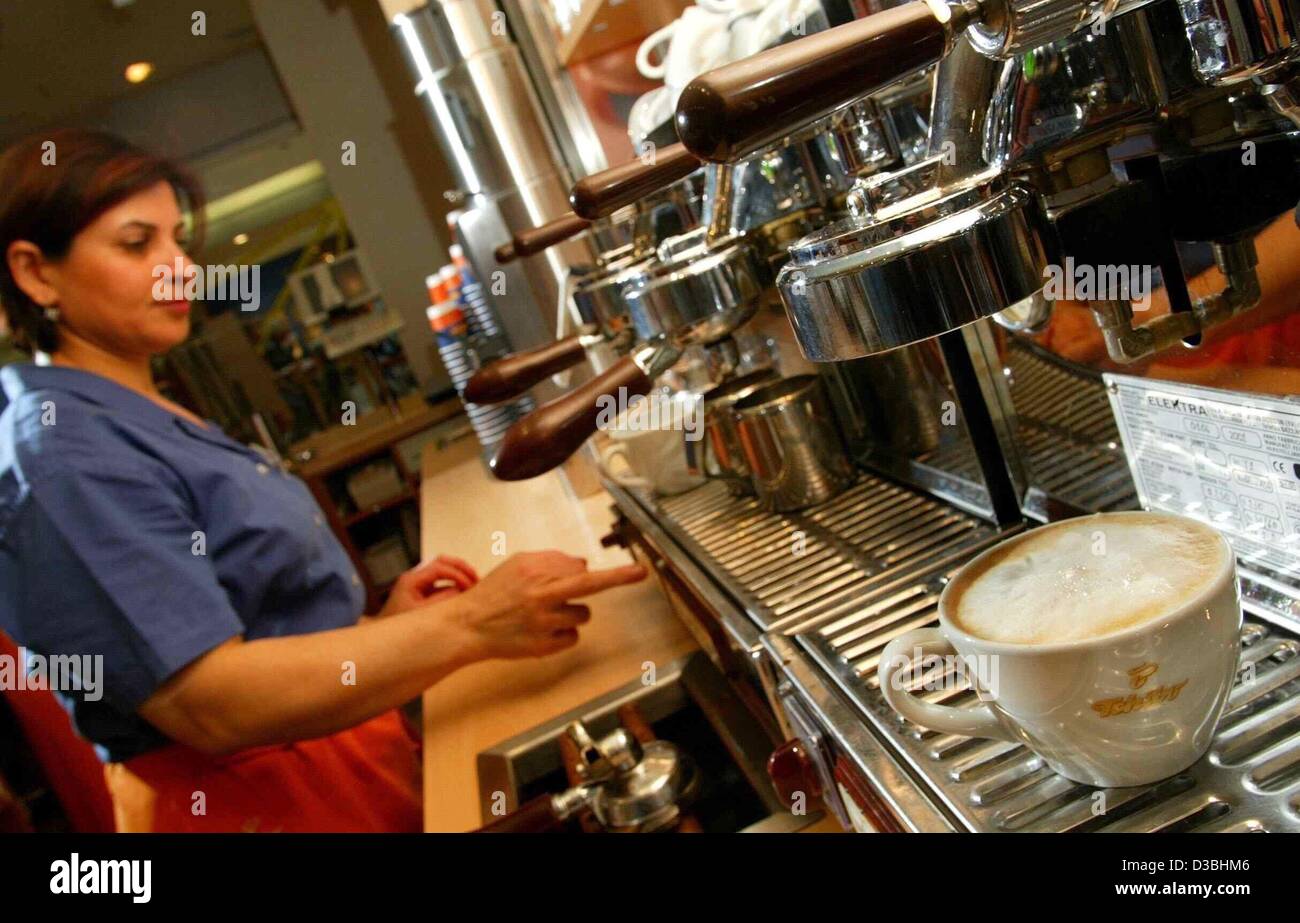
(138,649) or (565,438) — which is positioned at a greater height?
(565,438)

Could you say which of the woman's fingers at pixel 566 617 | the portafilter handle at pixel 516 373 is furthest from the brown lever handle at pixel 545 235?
the woman's fingers at pixel 566 617

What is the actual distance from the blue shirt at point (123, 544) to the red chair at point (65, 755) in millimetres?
1012

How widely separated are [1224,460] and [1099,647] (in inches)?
9.1

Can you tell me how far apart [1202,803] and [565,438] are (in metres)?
0.44

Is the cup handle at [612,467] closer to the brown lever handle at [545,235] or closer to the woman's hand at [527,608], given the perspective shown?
the woman's hand at [527,608]

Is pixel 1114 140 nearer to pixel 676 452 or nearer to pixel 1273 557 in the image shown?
pixel 1273 557

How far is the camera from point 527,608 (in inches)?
49.3

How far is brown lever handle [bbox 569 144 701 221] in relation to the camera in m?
0.70

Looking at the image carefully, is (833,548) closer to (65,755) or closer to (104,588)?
(104,588)

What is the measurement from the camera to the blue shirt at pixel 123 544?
3.77 ft
